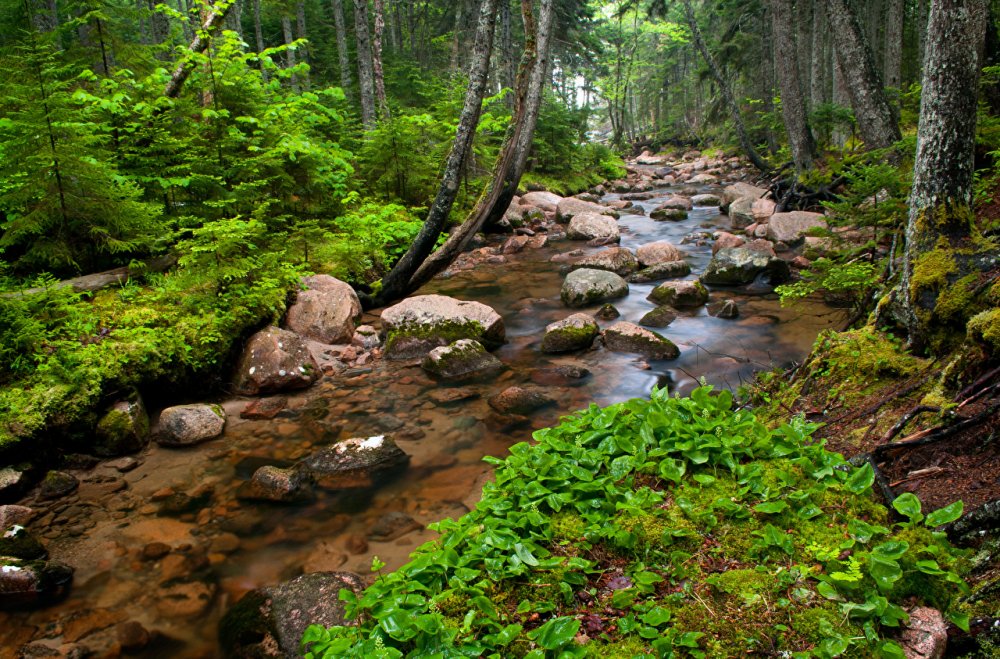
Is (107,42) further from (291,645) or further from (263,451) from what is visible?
(291,645)

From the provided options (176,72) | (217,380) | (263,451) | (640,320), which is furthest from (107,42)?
(640,320)

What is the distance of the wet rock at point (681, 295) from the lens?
10.5 meters

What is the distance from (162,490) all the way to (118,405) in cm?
134

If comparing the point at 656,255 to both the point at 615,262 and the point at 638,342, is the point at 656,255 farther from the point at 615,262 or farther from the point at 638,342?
the point at 638,342

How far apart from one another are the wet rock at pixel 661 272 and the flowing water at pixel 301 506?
8.85 ft

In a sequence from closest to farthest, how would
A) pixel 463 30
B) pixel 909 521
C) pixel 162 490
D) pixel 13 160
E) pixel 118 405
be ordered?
1. pixel 909 521
2. pixel 162 490
3. pixel 118 405
4. pixel 13 160
5. pixel 463 30

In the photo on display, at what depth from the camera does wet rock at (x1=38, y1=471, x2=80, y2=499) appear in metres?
5.24

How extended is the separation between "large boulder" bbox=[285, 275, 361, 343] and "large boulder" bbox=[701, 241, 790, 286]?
7.37 m

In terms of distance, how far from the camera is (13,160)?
6.64 m

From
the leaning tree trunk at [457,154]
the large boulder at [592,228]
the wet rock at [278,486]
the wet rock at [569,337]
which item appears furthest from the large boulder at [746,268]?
the wet rock at [278,486]

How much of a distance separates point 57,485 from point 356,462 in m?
2.78

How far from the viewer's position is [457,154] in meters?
9.45

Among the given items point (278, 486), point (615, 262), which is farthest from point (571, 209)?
point (278, 486)

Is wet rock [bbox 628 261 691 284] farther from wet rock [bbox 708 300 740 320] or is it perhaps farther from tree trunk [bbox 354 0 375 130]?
tree trunk [bbox 354 0 375 130]
